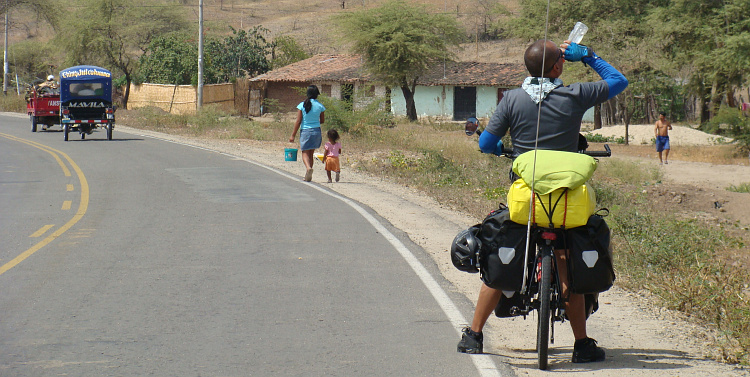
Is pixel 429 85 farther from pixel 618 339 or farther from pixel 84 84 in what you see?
pixel 618 339

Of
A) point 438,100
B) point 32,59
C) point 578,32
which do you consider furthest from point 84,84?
point 32,59

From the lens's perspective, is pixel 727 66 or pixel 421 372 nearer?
pixel 421 372

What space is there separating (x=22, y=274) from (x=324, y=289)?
3.04m

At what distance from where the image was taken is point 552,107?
517 cm

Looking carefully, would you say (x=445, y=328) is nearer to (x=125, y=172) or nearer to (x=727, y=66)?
(x=125, y=172)

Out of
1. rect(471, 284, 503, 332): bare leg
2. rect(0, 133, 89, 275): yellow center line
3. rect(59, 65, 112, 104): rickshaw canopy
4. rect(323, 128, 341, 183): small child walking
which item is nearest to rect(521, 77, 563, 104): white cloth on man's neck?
rect(471, 284, 503, 332): bare leg

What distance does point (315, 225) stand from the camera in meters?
11.2

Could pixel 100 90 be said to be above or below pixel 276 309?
above

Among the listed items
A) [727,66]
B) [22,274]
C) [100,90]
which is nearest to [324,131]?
[100,90]

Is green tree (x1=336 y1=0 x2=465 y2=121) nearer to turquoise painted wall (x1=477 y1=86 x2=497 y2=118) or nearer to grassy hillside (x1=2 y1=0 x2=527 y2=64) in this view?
turquoise painted wall (x1=477 y1=86 x2=497 y2=118)

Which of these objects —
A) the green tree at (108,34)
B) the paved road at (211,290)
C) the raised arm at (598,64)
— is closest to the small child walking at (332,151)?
the paved road at (211,290)

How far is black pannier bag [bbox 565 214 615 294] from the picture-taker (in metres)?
4.91

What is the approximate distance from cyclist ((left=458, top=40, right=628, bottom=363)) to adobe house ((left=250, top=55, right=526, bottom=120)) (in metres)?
44.1

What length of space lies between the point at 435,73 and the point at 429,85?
4.72 ft
